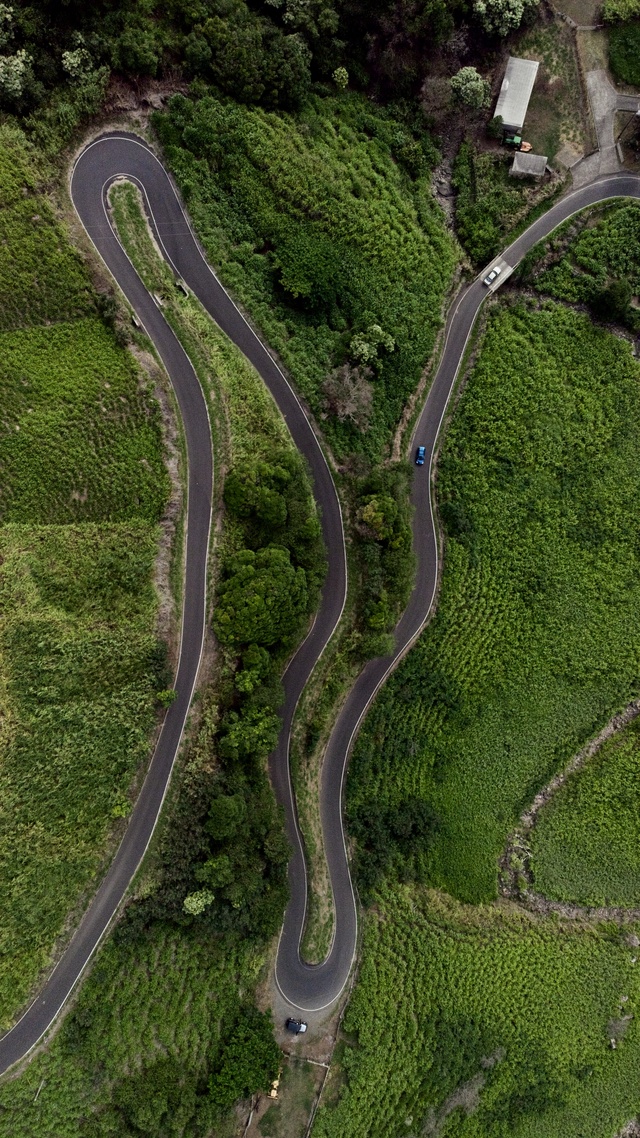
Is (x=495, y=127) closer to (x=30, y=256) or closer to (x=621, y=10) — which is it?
(x=621, y=10)

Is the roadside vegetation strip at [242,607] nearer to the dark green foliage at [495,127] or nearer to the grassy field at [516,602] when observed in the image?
the grassy field at [516,602]

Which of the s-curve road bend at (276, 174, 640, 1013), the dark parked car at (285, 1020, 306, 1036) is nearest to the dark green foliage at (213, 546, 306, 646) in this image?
the s-curve road bend at (276, 174, 640, 1013)

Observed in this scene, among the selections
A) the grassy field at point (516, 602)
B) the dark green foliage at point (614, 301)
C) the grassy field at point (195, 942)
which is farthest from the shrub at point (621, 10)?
the grassy field at point (195, 942)

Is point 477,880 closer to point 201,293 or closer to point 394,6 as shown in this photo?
point 201,293

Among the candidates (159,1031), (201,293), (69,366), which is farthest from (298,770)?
(201,293)

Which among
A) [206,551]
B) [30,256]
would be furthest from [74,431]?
[206,551]

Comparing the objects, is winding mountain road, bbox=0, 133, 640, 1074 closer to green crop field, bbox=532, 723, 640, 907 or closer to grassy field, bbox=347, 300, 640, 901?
grassy field, bbox=347, 300, 640, 901
